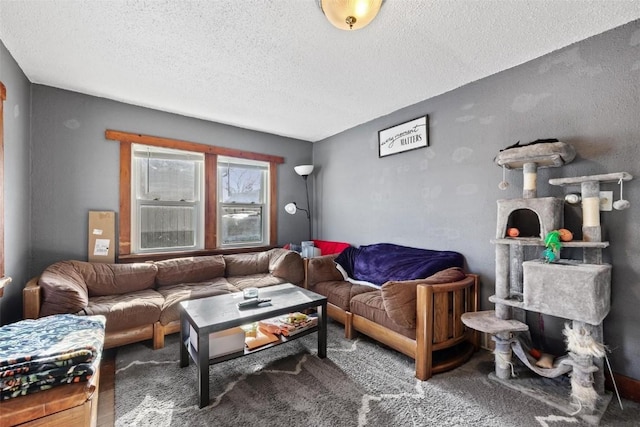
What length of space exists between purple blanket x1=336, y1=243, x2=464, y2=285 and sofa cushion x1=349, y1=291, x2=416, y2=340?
302 mm

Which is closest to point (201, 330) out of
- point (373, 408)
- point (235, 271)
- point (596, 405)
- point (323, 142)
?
point (373, 408)

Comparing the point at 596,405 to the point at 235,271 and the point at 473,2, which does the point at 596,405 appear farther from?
the point at 235,271

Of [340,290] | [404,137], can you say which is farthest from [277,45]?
[340,290]

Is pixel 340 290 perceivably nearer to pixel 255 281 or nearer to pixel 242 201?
pixel 255 281

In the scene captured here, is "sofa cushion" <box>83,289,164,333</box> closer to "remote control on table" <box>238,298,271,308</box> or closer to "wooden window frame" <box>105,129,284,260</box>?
"wooden window frame" <box>105,129,284,260</box>

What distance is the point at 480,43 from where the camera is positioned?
197 cm

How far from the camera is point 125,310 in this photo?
2.30 m

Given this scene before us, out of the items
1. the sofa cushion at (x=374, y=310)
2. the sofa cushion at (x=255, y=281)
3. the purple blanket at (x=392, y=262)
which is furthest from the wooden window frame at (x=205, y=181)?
the sofa cushion at (x=374, y=310)

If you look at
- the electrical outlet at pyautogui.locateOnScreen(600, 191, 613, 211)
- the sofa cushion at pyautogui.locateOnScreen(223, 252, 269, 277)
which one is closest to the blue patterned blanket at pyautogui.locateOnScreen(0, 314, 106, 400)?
the sofa cushion at pyautogui.locateOnScreen(223, 252, 269, 277)

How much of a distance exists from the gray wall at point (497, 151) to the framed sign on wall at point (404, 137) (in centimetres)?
8

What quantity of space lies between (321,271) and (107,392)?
6.84 feet

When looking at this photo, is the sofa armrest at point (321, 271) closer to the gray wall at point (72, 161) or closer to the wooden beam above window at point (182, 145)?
the wooden beam above window at point (182, 145)

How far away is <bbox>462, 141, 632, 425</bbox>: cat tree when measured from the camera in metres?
1.63

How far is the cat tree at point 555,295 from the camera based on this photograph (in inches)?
64.2
